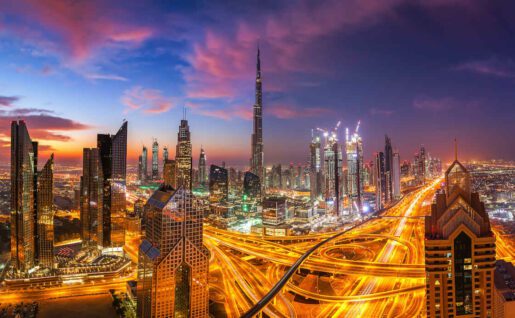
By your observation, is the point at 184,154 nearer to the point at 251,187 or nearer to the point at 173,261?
the point at 251,187

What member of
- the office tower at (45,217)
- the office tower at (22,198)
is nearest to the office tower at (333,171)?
the office tower at (45,217)

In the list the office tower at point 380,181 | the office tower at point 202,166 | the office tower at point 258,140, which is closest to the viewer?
the office tower at point 380,181

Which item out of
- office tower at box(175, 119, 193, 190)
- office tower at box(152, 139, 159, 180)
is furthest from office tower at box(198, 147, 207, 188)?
office tower at box(175, 119, 193, 190)

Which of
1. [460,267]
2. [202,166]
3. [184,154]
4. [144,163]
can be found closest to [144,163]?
[144,163]

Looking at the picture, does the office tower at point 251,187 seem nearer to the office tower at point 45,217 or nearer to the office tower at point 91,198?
the office tower at point 91,198

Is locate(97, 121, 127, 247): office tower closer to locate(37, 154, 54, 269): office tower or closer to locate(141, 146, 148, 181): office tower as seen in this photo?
locate(37, 154, 54, 269): office tower
